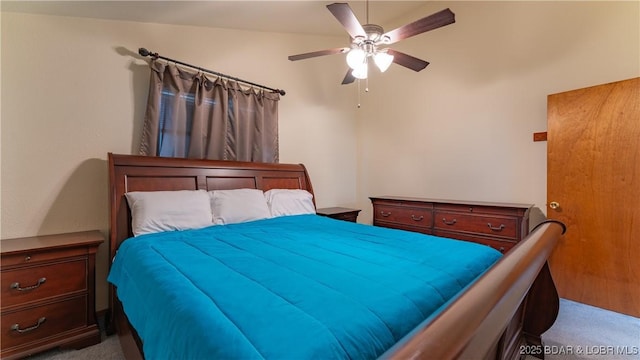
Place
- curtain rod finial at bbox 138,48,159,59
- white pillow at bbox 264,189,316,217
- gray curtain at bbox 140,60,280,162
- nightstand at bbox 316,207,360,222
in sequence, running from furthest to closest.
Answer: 1. nightstand at bbox 316,207,360,222
2. white pillow at bbox 264,189,316,217
3. gray curtain at bbox 140,60,280,162
4. curtain rod finial at bbox 138,48,159,59

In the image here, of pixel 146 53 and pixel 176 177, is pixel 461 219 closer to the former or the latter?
pixel 176 177

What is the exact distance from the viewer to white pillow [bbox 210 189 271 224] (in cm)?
254

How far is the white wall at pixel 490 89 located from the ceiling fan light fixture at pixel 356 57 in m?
1.86

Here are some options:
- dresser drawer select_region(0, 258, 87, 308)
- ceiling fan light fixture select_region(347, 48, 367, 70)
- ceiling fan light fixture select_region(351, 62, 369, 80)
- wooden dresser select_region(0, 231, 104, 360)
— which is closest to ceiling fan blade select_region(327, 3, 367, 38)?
ceiling fan light fixture select_region(347, 48, 367, 70)

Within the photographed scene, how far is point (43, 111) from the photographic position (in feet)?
7.07

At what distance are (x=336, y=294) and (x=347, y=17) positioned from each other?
1.61 meters

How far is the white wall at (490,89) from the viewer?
2480 mm

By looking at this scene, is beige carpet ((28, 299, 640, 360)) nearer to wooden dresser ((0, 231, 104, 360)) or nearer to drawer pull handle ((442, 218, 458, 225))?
wooden dresser ((0, 231, 104, 360))

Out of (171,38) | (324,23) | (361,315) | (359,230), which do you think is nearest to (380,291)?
(361,315)

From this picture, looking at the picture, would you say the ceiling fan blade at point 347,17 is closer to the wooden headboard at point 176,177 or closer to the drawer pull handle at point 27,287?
the wooden headboard at point 176,177

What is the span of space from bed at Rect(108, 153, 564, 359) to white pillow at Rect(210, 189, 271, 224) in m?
0.18

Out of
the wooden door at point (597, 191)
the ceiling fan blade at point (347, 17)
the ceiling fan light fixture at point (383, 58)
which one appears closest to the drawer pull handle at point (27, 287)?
the ceiling fan blade at point (347, 17)

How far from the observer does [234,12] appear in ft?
9.14

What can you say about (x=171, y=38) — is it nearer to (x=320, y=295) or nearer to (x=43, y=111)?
(x=43, y=111)
